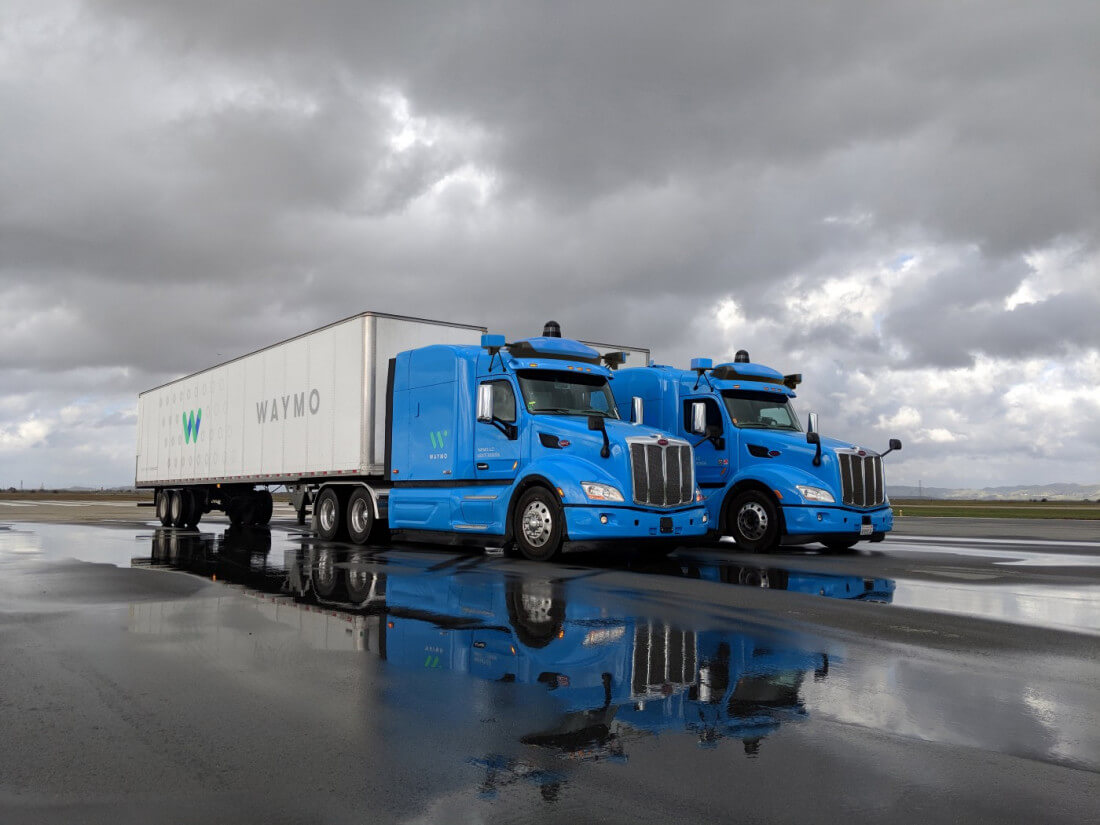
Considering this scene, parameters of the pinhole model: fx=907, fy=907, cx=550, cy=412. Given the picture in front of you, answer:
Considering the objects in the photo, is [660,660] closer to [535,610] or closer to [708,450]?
[535,610]

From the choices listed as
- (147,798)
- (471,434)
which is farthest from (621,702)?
(471,434)

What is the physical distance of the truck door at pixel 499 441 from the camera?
13938 millimetres

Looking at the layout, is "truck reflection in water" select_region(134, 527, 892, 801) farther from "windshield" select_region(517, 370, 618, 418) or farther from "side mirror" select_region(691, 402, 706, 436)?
"side mirror" select_region(691, 402, 706, 436)

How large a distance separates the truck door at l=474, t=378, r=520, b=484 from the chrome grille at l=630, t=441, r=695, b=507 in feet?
6.38

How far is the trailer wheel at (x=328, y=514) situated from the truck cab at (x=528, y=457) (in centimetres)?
187

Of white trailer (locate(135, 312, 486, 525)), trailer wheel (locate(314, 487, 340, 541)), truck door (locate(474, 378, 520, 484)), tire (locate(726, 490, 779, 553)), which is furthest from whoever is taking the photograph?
trailer wheel (locate(314, 487, 340, 541))

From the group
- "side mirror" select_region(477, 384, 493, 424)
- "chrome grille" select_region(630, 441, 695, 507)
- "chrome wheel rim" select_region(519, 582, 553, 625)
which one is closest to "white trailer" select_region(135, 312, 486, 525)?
"side mirror" select_region(477, 384, 493, 424)

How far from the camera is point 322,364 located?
1791cm

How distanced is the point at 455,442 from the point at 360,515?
3.37 meters

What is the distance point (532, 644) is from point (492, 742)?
2.44 meters

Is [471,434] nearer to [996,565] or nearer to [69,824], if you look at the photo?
[996,565]

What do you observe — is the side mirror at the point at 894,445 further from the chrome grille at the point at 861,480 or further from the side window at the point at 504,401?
the side window at the point at 504,401

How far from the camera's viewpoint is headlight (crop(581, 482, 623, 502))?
12570 millimetres

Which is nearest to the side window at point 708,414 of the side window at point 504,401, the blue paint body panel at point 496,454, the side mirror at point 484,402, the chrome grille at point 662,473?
the blue paint body panel at point 496,454
